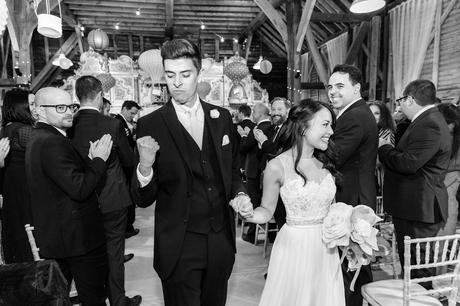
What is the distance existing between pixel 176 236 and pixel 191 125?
1.86ft

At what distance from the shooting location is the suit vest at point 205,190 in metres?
1.66

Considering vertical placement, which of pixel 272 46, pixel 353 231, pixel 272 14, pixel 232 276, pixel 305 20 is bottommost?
pixel 232 276

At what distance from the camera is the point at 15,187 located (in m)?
2.94

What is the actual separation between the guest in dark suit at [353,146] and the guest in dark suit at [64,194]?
1.69m

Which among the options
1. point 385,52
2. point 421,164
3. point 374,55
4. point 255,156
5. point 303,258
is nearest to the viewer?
point 303,258

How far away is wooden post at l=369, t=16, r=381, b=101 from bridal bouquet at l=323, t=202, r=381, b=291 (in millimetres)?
8119

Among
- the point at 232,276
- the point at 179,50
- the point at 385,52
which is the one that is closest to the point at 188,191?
the point at 179,50

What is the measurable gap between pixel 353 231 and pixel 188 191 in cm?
87

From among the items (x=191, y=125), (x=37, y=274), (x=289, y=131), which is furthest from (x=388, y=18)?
(x=37, y=274)

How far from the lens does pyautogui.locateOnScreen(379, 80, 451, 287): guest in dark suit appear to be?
2.63 m

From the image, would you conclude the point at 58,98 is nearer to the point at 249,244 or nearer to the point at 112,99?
the point at 249,244

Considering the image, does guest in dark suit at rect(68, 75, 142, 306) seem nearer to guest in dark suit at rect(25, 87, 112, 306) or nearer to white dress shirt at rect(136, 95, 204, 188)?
guest in dark suit at rect(25, 87, 112, 306)

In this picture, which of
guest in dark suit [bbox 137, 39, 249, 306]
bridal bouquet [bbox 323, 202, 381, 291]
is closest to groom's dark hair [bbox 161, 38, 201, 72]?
guest in dark suit [bbox 137, 39, 249, 306]

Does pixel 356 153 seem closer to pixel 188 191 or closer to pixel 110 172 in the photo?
pixel 188 191
